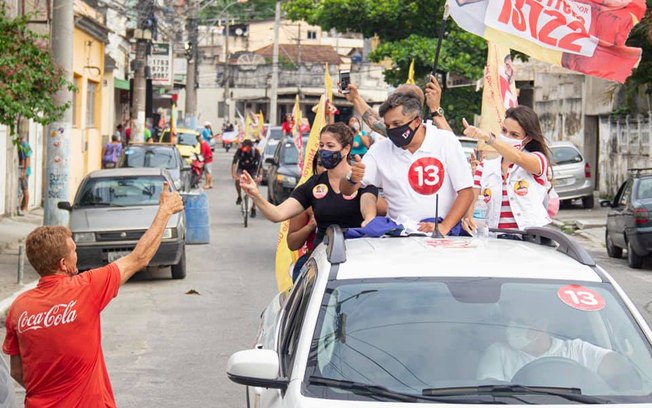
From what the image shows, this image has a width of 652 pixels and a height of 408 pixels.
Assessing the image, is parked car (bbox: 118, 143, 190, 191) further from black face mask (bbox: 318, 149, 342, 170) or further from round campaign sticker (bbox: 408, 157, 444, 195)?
round campaign sticker (bbox: 408, 157, 444, 195)

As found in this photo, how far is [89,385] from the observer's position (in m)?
5.39

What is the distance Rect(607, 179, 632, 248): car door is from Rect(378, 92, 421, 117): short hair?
40.1 feet

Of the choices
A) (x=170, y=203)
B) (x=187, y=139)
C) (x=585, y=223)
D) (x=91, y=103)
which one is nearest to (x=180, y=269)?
(x=170, y=203)

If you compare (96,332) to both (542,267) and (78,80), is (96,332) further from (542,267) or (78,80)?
(78,80)

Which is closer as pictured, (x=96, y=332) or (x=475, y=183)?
(x=96, y=332)

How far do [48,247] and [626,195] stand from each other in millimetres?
15342

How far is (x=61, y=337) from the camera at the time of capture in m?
5.31

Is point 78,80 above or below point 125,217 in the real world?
above

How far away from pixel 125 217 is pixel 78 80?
16679mm

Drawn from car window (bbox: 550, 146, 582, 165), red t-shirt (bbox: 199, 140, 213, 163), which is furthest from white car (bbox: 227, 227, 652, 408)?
red t-shirt (bbox: 199, 140, 213, 163)

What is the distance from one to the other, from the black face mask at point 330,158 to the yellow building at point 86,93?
72.2 feet

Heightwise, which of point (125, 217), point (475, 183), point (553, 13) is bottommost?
point (125, 217)

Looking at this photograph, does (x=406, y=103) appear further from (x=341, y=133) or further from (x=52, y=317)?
(x=52, y=317)

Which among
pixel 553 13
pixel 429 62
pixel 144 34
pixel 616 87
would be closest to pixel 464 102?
pixel 429 62
